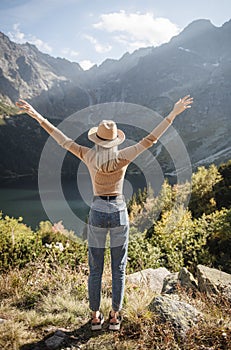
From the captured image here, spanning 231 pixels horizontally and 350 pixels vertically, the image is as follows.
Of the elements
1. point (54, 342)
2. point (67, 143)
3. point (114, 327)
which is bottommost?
point (54, 342)

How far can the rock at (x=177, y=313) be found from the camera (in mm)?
2754

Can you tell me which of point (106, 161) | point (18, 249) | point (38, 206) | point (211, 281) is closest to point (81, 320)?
point (106, 161)

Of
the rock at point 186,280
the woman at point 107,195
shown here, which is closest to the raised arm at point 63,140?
the woman at point 107,195

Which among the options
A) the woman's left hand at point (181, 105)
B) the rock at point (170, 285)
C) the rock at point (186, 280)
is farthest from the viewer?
the rock at point (186, 280)

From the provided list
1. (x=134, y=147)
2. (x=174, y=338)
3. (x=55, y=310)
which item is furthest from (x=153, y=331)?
(x=134, y=147)

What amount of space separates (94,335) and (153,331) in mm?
623

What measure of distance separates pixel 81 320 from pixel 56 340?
1.46 feet

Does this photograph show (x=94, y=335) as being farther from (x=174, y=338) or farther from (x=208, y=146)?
(x=208, y=146)

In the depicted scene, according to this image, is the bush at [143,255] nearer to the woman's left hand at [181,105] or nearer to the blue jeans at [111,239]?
the blue jeans at [111,239]

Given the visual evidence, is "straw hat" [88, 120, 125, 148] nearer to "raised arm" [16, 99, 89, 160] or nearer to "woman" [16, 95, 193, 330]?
"woman" [16, 95, 193, 330]

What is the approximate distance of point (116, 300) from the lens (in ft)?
9.79

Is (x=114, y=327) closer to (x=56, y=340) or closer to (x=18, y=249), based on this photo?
(x=56, y=340)

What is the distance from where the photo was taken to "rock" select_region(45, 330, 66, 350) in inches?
105

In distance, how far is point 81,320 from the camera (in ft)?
10.3
